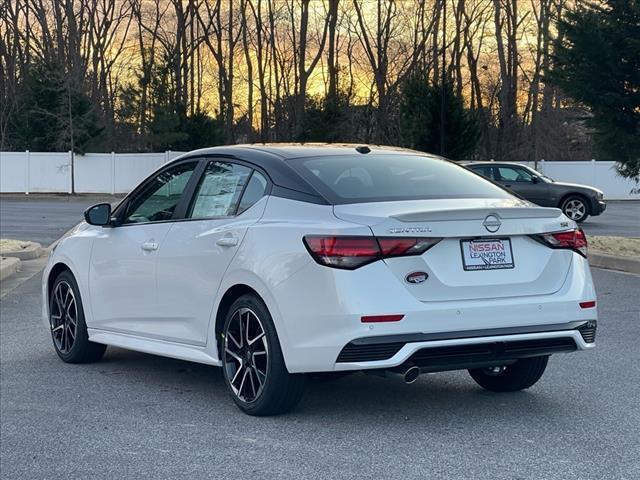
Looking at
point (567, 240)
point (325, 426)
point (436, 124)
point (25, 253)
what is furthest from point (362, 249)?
point (436, 124)

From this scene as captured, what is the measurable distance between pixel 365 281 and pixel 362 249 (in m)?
0.18

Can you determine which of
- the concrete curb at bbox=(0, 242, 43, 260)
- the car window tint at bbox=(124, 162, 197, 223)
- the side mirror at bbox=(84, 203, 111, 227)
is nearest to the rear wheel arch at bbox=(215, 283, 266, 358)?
the car window tint at bbox=(124, 162, 197, 223)

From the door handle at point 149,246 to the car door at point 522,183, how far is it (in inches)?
746

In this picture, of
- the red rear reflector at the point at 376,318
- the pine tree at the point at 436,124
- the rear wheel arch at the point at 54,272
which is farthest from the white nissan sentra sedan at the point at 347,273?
the pine tree at the point at 436,124

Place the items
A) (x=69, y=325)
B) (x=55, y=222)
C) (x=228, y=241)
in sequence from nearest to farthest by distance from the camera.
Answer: (x=228, y=241) < (x=69, y=325) < (x=55, y=222)

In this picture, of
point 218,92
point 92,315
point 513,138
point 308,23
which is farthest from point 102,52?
point 92,315

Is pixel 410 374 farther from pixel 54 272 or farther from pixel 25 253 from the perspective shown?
pixel 25 253

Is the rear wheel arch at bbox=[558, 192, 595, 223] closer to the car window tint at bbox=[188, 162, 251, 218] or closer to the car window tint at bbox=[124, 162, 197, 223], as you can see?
the car window tint at bbox=[124, 162, 197, 223]

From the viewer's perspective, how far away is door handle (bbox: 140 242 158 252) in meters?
6.64

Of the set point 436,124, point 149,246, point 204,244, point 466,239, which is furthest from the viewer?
point 436,124

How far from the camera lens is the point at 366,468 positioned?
4691 mm

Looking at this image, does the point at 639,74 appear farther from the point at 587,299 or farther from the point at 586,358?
the point at 587,299

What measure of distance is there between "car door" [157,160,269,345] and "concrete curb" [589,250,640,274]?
9142 millimetres

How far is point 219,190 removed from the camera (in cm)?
637
